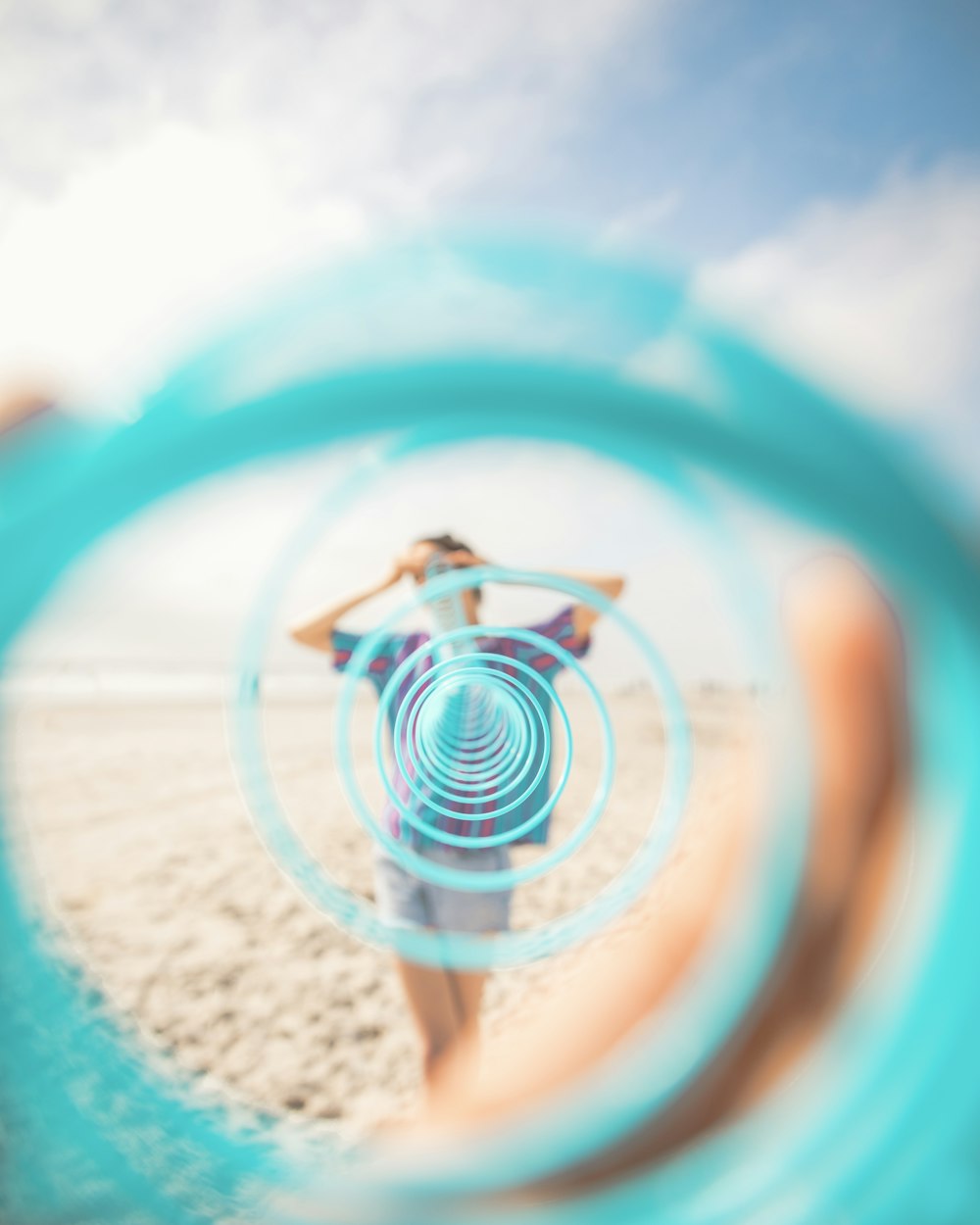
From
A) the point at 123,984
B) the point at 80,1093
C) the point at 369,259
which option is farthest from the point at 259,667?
the point at 123,984

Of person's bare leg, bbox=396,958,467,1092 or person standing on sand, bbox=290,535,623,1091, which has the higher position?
person standing on sand, bbox=290,535,623,1091

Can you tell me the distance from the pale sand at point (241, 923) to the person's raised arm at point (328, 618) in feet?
2.21

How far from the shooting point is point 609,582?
5.34ft

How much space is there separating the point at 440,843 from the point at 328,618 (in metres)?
0.64

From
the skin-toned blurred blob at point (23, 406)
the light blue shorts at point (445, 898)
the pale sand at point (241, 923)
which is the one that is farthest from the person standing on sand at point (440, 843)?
the skin-toned blurred blob at point (23, 406)

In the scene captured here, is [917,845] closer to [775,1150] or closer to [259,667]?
[775,1150]

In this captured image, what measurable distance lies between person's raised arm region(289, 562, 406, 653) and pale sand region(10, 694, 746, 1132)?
0.67 m

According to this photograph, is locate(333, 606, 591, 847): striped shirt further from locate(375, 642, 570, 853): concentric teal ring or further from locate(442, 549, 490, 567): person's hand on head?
locate(442, 549, 490, 567): person's hand on head

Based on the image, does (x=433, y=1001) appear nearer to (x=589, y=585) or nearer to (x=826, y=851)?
(x=589, y=585)

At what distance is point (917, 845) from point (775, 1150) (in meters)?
0.26

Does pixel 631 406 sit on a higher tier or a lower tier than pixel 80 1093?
higher

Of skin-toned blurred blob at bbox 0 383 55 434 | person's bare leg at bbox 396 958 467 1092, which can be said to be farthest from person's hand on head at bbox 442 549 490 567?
skin-toned blurred blob at bbox 0 383 55 434

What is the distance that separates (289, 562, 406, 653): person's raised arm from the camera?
5.51 feet

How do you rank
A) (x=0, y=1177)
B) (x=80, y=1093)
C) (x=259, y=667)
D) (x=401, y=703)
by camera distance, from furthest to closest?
(x=401, y=703), (x=0, y=1177), (x=259, y=667), (x=80, y=1093)
